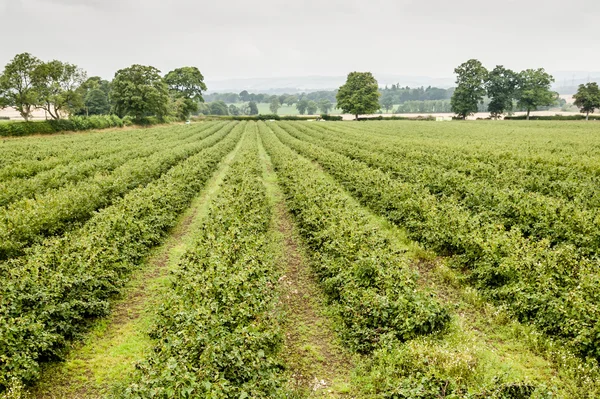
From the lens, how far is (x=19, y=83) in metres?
55.2

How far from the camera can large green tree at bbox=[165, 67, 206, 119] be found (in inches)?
4099

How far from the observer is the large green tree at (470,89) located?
99188mm

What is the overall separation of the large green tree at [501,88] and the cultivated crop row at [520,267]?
10588cm

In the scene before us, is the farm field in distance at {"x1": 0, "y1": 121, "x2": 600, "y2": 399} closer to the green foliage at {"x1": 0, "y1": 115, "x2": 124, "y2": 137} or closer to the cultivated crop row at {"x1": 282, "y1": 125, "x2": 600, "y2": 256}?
the cultivated crop row at {"x1": 282, "y1": 125, "x2": 600, "y2": 256}

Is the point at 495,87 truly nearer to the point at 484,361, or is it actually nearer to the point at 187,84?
the point at 187,84

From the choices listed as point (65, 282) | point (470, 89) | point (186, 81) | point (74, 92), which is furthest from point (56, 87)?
point (470, 89)

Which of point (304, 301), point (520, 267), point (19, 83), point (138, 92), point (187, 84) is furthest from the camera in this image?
point (187, 84)

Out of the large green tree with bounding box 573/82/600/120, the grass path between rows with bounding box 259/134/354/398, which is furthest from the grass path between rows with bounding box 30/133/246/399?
the large green tree with bounding box 573/82/600/120

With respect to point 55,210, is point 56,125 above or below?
above

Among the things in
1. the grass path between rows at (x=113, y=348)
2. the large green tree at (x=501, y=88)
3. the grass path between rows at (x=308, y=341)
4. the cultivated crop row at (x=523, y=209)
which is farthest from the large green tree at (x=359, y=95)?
the grass path between rows at (x=113, y=348)

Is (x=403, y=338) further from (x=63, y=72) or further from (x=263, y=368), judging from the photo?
(x=63, y=72)

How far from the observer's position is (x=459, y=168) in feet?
65.1

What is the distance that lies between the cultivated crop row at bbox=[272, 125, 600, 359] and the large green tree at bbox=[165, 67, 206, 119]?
10139 cm

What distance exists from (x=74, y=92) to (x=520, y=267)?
77906 mm
